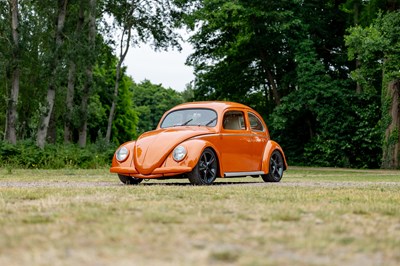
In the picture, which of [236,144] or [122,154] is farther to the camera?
[236,144]

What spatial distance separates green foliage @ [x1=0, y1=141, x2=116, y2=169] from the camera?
961 inches

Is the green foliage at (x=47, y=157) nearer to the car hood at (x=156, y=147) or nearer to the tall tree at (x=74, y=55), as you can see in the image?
the tall tree at (x=74, y=55)

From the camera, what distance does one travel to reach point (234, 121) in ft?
50.0

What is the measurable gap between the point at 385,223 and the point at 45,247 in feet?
10.6

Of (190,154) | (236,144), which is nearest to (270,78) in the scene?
(236,144)

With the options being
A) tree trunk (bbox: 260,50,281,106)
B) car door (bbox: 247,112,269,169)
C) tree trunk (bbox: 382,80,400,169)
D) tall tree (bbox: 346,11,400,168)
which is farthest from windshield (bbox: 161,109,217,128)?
tree trunk (bbox: 260,50,281,106)

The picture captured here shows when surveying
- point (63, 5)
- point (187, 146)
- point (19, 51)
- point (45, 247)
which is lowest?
point (45, 247)

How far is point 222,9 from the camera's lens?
35.8 m

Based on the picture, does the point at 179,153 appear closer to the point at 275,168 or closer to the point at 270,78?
the point at 275,168

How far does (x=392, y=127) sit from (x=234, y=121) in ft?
73.1

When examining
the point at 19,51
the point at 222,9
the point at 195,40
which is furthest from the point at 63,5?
the point at 195,40

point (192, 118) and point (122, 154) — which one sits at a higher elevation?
point (192, 118)

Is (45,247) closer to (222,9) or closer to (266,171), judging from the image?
(266,171)

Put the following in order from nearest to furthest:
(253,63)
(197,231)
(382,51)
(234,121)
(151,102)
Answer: (197,231) → (234,121) → (382,51) → (253,63) → (151,102)
